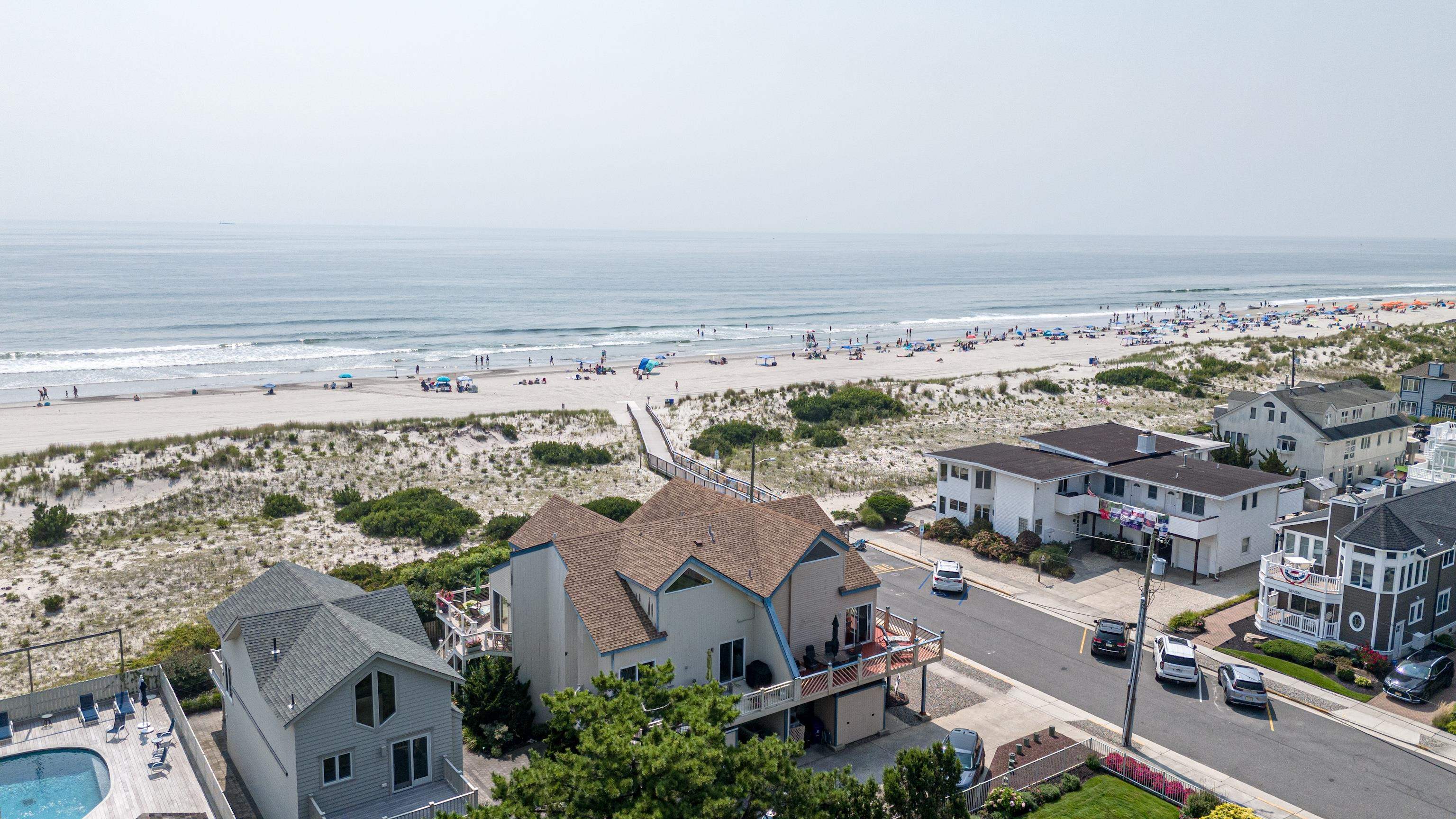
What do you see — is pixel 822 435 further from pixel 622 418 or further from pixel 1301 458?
pixel 1301 458

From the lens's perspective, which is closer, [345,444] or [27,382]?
[345,444]

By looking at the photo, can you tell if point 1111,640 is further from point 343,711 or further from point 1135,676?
point 343,711

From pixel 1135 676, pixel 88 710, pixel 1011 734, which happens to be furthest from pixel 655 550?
pixel 88 710

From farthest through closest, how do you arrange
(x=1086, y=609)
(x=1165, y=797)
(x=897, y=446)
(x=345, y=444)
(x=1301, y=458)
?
(x=897, y=446) → (x=345, y=444) → (x=1301, y=458) → (x=1086, y=609) → (x=1165, y=797)

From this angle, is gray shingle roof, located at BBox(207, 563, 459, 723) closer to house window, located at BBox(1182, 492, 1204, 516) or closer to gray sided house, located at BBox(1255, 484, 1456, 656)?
gray sided house, located at BBox(1255, 484, 1456, 656)

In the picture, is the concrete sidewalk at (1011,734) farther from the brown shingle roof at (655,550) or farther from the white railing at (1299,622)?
the white railing at (1299,622)

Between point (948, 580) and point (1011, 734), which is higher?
point (948, 580)

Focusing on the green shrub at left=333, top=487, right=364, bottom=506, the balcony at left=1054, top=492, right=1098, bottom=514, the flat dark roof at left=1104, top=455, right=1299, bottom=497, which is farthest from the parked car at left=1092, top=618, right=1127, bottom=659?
the green shrub at left=333, top=487, right=364, bottom=506

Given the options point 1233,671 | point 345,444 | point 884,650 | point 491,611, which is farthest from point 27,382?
point 1233,671
